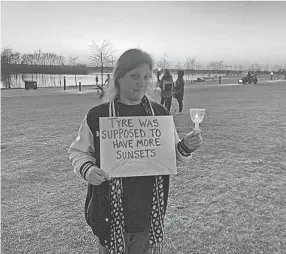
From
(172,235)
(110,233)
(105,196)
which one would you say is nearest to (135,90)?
(105,196)

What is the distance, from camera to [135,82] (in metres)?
1.69

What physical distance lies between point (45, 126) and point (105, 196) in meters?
8.16

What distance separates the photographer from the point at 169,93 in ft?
36.5

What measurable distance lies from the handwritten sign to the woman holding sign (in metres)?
0.03

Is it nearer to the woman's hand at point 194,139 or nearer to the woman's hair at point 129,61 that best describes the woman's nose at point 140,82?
the woman's hair at point 129,61

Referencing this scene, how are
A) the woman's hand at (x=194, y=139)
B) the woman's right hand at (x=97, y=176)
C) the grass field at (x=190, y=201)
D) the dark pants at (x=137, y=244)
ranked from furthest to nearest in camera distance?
the grass field at (x=190, y=201)
the dark pants at (x=137, y=244)
the woman's hand at (x=194, y=139)
the woman's right hand at (x=97, y=176)

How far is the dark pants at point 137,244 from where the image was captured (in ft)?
6.05

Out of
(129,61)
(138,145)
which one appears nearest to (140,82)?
(129,61)

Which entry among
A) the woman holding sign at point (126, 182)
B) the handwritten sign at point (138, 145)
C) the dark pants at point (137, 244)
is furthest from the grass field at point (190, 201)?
the handwritten sign at point (138, 145)

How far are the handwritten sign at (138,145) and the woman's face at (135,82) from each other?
14cm

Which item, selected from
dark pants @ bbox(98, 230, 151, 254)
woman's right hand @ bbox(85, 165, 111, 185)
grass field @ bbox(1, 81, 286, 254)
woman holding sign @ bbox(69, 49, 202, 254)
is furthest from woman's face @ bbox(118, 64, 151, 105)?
grass field @ bbox(1, 81, 286, 254)

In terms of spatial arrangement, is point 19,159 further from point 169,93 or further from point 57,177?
point 169,93

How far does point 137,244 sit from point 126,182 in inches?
18.5

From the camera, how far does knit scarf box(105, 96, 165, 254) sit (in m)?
1.69
